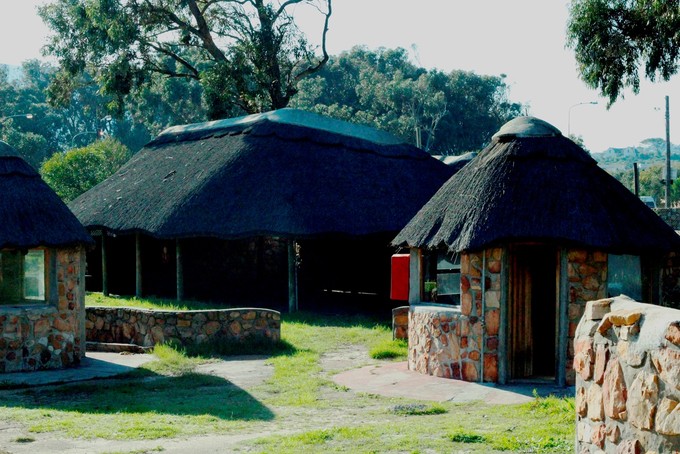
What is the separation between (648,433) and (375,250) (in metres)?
19.4

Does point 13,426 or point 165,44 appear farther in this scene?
point 165,44

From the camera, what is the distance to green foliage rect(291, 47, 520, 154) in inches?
1937

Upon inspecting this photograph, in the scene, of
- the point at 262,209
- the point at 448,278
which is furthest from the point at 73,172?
the point at 448,278

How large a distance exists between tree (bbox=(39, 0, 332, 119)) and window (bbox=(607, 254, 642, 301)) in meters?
20.1

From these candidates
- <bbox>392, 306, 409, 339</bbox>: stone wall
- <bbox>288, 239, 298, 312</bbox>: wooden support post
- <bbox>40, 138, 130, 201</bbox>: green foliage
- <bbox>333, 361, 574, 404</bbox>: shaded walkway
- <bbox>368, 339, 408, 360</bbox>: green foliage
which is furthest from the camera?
<bbox>40, 138, 130, 201</bbox>: green foliage

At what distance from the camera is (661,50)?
17.6 metres

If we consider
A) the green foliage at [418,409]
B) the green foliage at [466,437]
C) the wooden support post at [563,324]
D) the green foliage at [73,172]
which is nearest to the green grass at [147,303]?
the wooden support post at [563,324]

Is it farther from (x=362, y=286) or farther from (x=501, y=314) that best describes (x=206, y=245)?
(x=501, y=314)

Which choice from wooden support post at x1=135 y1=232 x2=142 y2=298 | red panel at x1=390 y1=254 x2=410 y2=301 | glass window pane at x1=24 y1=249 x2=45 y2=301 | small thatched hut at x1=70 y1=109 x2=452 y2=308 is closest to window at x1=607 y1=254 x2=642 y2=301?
red panel at x1=390 y1=254 x2=410 y2=301

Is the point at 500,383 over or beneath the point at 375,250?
beneath

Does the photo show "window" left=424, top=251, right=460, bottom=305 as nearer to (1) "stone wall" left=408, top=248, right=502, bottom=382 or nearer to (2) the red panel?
(1) "stone wall" left=408, top=248, right=502, bottom=382

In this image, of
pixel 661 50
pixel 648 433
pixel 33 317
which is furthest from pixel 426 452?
pixel 661 50

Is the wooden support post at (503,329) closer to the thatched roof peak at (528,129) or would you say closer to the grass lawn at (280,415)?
the grass lawn at (280,415)

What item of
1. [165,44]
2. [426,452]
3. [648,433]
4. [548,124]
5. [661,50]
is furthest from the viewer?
[165,44]
